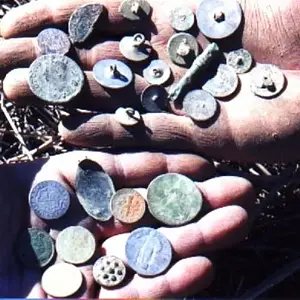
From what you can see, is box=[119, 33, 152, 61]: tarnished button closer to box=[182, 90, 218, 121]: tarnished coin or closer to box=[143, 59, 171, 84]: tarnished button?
box=[143, 59, 171, 84]: tarnished button

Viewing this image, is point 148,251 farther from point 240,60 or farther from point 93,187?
point 240,60

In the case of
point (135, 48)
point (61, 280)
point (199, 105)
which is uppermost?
point (135, 48)

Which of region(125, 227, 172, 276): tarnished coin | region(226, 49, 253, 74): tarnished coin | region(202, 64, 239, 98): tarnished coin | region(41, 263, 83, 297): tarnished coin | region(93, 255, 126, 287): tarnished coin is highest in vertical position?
region(226, 49, 253, 74): tarnished coin

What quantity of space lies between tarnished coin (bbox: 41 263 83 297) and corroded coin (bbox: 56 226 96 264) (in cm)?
3

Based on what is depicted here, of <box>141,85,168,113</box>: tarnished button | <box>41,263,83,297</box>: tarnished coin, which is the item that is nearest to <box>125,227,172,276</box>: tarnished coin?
<box>41,263,83,297</box>: tarnished coin

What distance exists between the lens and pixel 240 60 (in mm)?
2426

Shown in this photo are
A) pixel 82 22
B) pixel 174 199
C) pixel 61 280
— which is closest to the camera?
pixel 61 280

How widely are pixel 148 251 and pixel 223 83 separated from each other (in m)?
0.49

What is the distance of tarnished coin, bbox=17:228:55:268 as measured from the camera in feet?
7.25

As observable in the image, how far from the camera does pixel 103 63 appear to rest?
7.78 ft

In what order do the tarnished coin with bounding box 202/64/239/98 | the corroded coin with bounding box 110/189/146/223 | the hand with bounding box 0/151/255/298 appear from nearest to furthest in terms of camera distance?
the hand with bounding box 0/151/255/298 < the corroded coin with bounding box 110/189/146/223 < the tarnished coin with bounding box 202/64/239/98

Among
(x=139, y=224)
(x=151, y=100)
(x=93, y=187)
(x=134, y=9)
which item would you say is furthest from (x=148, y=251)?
(x=134, y=9)

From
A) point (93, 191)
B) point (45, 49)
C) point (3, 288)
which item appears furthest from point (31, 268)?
point (45, 49)

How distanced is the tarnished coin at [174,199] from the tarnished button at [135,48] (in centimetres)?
33
